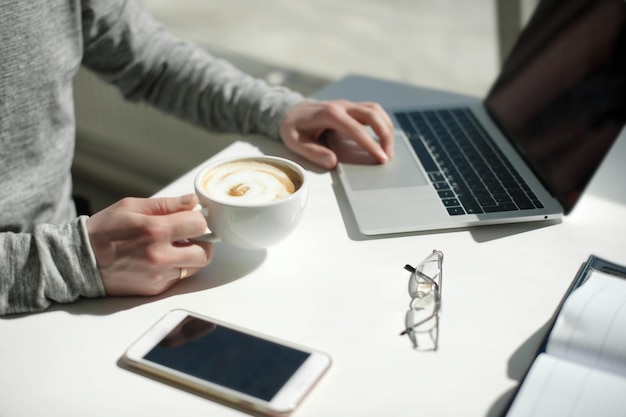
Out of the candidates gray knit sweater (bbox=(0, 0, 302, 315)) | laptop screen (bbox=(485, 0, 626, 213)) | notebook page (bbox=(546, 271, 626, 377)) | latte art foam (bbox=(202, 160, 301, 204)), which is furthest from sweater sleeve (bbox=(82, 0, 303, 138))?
notebook page (bbox=(546, 271, 626, 377))

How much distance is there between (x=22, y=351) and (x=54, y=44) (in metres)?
0.47

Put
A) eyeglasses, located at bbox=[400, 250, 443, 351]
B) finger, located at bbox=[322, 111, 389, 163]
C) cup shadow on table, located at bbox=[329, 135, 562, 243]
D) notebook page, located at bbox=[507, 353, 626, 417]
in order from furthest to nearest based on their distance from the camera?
finger, located at bbox=[322, 111, 389, 163]
cup shadow on table, located at bbox=[329, 135, 562, 243]
eyeglasses, located at bbox=[400, 250, 443, 351]
notebook page, located at bbox=[507, 353, 626, 417]

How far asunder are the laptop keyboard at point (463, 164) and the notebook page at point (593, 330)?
20cm

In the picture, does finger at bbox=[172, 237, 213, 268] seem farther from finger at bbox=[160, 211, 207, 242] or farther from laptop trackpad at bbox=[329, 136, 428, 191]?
laptop trackpad at bbox=[329, 136, 428, 191]

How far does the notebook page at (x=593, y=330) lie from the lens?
555 mm

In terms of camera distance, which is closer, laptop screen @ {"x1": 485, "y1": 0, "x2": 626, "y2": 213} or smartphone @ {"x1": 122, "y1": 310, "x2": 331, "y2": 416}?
smartphone @ {"x1": 122, "y1": 310, "x2": 331, "y2": 416}

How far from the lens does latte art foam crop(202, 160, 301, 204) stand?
0.68 m

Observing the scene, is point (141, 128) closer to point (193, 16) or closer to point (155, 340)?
point (193, 16)

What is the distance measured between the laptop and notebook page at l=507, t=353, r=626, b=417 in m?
0.25

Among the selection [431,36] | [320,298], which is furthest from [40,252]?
[431,36]

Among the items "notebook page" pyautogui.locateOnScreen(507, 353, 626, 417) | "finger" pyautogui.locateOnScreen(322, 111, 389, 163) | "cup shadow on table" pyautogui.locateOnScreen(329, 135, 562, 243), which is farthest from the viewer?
"finger" pyautogui.locateOnScreen(322, 111, 389, 163)

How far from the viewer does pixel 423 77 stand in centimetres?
170

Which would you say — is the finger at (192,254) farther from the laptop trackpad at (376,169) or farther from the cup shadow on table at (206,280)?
the laptop trackpad at (376,169)

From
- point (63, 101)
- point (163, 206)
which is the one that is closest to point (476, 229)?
point (163, 206)
